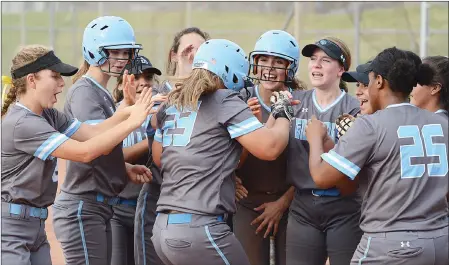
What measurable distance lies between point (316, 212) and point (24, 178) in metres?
1.98

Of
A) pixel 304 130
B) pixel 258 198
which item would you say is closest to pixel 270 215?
pixel 258 198

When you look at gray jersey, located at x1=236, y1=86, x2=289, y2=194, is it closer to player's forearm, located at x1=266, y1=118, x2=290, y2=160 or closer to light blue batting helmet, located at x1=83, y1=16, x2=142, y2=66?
player's forearm, located at x1=266, y1=118, x2=290, y2=160

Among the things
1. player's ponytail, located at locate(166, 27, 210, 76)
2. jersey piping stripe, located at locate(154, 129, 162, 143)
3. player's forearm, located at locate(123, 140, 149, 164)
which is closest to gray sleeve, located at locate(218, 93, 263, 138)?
jersey piping stripe, located at locate(154, 129, 162, 143)

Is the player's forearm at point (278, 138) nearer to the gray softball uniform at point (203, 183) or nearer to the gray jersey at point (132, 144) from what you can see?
the gray softball uniform at point (203, 183)

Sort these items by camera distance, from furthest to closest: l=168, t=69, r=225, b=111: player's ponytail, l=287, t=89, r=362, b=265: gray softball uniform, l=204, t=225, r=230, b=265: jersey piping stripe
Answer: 1. l=287, t=89, r=362, b=265: gray softball uniform
2. l=168, t=69, r=225, b=111: player's ponytail
3. l=204, t=225, r=230, b=265: jersey piping stripe

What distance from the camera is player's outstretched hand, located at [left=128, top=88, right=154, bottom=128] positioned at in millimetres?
4984

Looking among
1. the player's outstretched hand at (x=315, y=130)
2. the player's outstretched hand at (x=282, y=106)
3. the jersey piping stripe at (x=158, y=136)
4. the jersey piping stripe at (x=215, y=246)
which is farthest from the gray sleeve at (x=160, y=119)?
the player's outstretched hand at (x=315, y=130)

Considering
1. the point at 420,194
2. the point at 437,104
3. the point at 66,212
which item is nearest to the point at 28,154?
the point at 66,212

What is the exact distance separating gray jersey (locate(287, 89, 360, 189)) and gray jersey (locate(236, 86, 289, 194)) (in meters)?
0.20

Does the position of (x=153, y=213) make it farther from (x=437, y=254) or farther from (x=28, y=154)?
(x=437, y=254)

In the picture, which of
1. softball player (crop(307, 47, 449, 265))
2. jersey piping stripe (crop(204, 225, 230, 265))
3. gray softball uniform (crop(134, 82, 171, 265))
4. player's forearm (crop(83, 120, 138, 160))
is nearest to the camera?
softball player (crop(307, 47, 449, 265))

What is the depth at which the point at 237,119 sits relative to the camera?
4.70 meters

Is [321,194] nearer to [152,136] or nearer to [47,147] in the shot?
[152,136]

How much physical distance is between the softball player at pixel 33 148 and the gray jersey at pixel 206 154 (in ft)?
1.22
